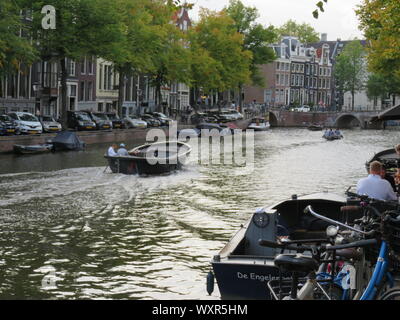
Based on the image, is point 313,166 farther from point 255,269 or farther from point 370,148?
point 255,269

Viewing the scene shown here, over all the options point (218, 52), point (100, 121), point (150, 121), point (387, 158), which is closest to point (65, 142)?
point (100, 121)

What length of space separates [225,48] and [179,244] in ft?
195

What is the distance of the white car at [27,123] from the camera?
40.5 metres

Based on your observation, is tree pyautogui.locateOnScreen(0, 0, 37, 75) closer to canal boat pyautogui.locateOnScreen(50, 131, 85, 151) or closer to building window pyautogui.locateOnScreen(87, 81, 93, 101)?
canal boat pyautogui.locateOnScreen(50, 131, 85, 151)

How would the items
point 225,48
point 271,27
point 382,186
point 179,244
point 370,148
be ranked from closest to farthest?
1. point 382,186
2. point 179,244
3. point 370,148
4. point 225,48
5. point 271,27

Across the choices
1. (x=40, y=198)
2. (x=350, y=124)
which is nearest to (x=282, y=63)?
(x=350, y=124)

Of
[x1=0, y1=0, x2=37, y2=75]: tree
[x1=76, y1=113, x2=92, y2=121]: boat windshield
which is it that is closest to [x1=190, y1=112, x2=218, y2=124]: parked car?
[x1=76, y1=113, x2=92, y2=121]: boat windshield

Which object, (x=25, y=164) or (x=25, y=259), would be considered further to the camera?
(x=25, y=164)

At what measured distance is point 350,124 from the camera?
96.6 m

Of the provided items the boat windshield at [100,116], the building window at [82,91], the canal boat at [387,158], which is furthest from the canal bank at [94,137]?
the canal boat at [387,158]

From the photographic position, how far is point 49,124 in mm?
44094

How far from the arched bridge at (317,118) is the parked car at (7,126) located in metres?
53.6

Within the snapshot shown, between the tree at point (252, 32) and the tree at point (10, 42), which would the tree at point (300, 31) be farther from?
the tree at point (10, 42)

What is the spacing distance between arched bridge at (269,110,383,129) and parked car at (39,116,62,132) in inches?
1909
